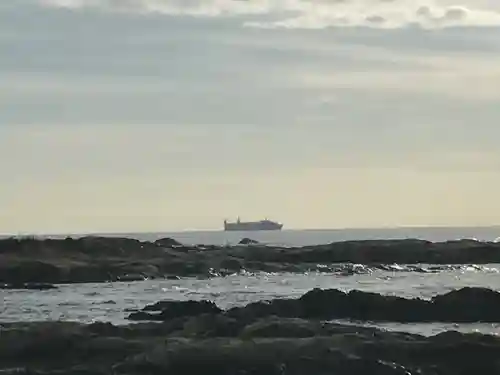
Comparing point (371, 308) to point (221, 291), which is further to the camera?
point (221, 291)

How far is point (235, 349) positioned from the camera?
2914 cm

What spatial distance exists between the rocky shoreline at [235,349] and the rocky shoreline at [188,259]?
41118 millimetres

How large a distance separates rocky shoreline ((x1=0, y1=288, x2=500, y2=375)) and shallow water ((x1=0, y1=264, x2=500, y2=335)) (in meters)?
8.35

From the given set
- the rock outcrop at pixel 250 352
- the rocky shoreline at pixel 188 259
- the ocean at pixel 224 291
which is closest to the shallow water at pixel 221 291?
the ocean at pixel 224 291

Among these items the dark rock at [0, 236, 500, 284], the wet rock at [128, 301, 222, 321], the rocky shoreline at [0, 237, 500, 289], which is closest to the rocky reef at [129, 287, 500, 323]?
the wet rock at [128, 301, 222, 321]

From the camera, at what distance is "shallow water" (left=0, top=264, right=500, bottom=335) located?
1966 inches

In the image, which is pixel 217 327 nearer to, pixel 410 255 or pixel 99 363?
pixel 99 363

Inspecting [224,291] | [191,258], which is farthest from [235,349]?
[191,258]

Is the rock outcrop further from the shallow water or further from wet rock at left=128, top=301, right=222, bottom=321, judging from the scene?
the shallow water

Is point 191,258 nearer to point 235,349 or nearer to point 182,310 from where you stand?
point 182,310

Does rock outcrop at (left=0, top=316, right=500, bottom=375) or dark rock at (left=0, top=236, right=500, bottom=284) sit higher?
dark rock at (left=0, top=236, right=500, bottom=284)

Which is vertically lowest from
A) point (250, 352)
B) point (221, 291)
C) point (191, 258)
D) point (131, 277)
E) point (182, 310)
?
point (250, 352)

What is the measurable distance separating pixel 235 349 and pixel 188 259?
65999mm

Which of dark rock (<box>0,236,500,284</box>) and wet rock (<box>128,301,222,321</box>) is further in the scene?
dark rock (<box>0,236,500,284</box>)
